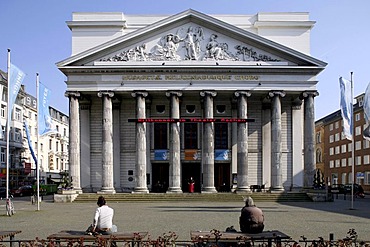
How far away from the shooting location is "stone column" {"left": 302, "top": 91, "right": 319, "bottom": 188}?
46656 mm

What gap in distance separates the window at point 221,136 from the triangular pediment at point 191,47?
24.8 ft

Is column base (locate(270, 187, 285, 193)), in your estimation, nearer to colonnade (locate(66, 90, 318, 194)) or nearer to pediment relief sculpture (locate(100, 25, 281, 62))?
colonnade (locate(66, 90, 318, 194))

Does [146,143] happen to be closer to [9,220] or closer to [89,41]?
[89,41]

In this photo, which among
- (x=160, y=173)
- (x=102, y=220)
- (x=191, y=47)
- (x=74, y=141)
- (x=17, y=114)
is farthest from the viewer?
(x=17, y=114)

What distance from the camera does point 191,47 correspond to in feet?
155

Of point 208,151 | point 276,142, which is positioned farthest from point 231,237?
point 276,142

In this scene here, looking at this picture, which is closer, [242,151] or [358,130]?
[242,151]

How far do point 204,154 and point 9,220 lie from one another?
76.7 feet

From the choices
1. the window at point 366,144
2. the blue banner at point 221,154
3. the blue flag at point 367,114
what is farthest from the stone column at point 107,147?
the window at point 366,144

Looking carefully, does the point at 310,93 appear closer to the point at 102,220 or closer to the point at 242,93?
the point at 242,93

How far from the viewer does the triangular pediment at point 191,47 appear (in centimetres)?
4659

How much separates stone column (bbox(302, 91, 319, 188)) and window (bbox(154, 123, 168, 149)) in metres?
14.2

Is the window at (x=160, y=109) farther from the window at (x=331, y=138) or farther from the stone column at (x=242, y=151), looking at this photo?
the window at (x=331, y=138)

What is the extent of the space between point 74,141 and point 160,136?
375 inches
